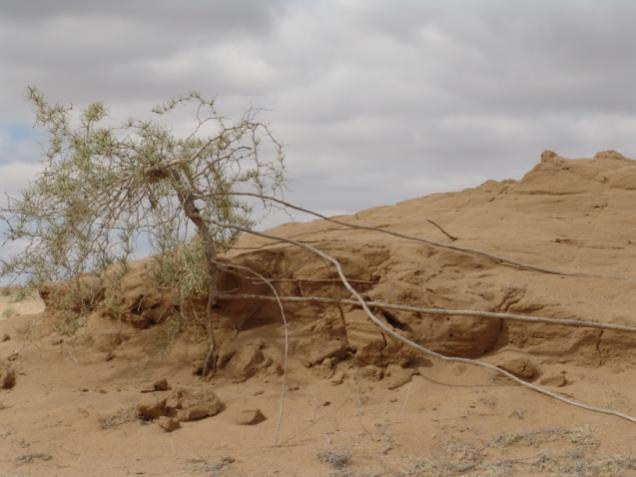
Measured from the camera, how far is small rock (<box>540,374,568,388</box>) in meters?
5.56

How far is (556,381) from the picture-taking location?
5.57 metres

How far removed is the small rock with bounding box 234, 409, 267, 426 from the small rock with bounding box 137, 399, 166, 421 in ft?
1.76

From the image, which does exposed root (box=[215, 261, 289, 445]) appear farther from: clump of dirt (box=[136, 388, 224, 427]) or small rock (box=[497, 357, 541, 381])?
small rock (box=[497, 357, 541, 381])

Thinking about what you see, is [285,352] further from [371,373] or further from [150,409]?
[150,409]

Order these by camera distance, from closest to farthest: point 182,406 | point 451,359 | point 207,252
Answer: point 451,359 → point 182,406 → point 207,252

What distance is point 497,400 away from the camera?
5.38 meters

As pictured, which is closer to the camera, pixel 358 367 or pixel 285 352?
pixel 285 352

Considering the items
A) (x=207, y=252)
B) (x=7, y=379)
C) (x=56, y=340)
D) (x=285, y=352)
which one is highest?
(x=207, y=252)

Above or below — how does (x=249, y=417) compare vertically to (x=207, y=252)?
below

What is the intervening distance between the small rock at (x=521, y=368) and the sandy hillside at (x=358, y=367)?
1cm

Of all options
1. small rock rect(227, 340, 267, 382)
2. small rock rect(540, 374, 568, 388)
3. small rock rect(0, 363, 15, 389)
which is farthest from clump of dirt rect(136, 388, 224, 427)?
small rock rect(540, 374, 568, 388)

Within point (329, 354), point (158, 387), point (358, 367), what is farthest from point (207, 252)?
point (358, 367)

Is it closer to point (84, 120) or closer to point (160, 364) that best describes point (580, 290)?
point (160, 364)

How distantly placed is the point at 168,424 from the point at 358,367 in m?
1.40
